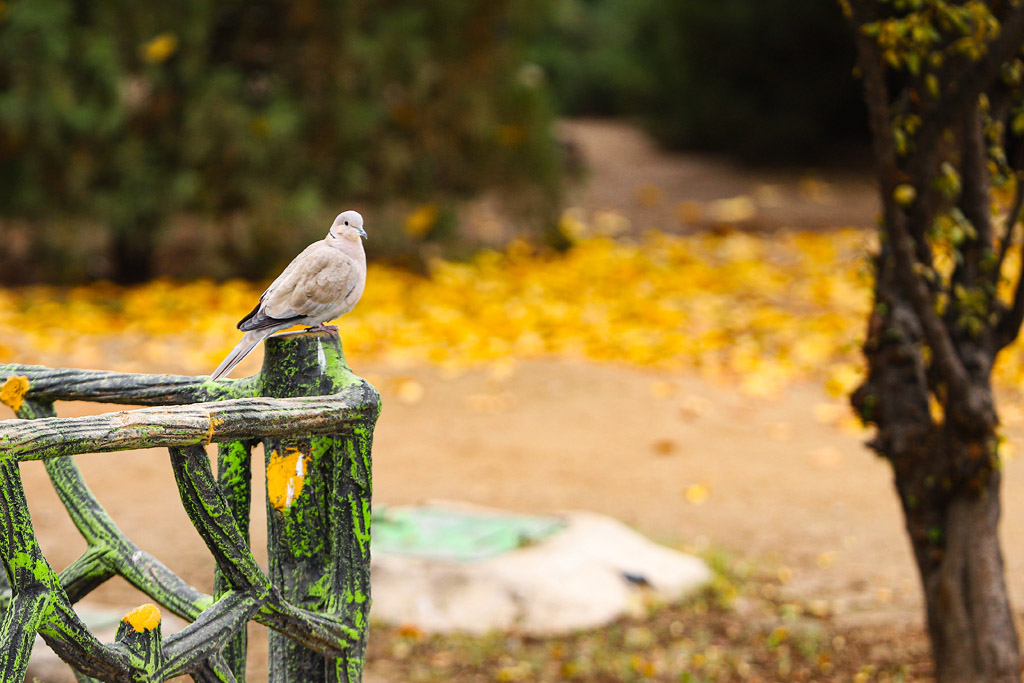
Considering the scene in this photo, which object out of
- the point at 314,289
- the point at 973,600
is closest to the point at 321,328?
the point at 314,289

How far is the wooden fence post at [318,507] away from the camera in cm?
176

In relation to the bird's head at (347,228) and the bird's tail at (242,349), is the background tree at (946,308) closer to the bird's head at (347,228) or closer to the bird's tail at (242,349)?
the bird's head at (347,228)

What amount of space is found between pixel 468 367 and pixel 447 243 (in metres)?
2.78

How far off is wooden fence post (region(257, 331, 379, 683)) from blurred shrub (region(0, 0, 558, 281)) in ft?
21.2

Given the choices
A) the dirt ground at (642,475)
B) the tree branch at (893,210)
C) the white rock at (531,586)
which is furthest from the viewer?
the dirt ground at (642,475)

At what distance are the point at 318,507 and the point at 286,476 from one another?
0.08m

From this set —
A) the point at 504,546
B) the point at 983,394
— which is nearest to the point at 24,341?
the point at 504,546

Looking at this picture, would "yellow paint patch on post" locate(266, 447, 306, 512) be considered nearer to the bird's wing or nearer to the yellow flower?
the bird's wing

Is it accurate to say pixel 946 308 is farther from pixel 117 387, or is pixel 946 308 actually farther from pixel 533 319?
pixel 533 319

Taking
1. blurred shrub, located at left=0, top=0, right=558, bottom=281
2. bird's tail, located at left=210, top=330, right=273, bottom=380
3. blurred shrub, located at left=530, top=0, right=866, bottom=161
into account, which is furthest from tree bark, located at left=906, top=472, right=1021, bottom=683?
blurred shrub, located at left=530, top=0, right=866, bottom=161

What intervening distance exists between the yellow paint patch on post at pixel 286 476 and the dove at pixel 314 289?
0.56 ft

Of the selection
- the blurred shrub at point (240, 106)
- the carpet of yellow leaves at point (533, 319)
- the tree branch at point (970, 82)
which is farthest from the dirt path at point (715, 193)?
the tree branch at point (970, 82)

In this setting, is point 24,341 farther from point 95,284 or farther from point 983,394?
point 983,394

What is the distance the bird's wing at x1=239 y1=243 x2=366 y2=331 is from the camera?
1675mm
